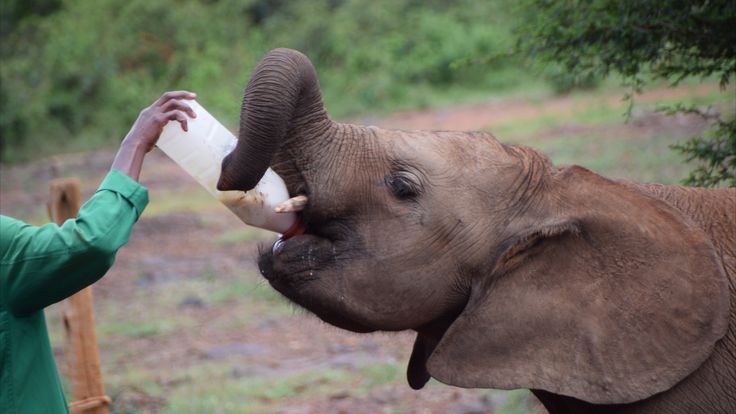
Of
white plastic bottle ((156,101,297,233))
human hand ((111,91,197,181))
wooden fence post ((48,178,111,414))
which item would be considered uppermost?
human hand ((111,91,197,181))

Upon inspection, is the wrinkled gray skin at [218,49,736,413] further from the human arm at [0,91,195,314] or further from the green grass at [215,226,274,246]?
the green grass at [215,226,274,246]

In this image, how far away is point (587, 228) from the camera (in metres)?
3.58

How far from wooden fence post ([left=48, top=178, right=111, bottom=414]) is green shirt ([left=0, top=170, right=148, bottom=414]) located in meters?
2.52

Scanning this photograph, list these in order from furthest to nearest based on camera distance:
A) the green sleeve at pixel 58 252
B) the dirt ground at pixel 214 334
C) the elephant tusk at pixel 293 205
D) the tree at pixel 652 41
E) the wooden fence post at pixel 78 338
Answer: the dirt ground at pixel 214 334 → the wooden fence post at pixel 78 338 → the tree at pixel 652 41 → the elephant tusk at pixel 293 205 → the green sleeve at pixel 58 252

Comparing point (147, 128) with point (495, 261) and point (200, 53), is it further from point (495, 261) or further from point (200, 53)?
point (200, 53)

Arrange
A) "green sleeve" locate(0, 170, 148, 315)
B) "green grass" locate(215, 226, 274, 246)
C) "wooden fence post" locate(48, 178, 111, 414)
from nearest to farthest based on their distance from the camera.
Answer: "green sleeve" locate(0, 170, 148, 315) → "wooden fence post" locate(48, 178, 111, 414) → "green grass" locate(215, 226, 274, 246)

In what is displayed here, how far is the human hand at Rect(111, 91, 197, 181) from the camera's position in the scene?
3.28 meters

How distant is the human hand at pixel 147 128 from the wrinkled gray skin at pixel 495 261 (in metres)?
0.21

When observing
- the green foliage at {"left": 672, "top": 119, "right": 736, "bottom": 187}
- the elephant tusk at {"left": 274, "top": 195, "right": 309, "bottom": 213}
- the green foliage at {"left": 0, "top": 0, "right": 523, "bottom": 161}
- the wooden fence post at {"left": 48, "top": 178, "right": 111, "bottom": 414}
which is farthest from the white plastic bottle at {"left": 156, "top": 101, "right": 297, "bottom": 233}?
the green foliage at {"left": 0, "top": 0, "right": 523, "bottom": 161}

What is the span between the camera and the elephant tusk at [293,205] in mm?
3510

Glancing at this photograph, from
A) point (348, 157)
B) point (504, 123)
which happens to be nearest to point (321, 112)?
point (348, 157)

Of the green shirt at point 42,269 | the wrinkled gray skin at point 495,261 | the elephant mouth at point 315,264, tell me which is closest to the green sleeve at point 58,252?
the green shirt at point 42,269

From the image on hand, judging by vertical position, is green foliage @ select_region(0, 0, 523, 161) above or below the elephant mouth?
below

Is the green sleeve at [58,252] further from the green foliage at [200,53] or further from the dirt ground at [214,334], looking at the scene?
the green foliage at [200,53]
